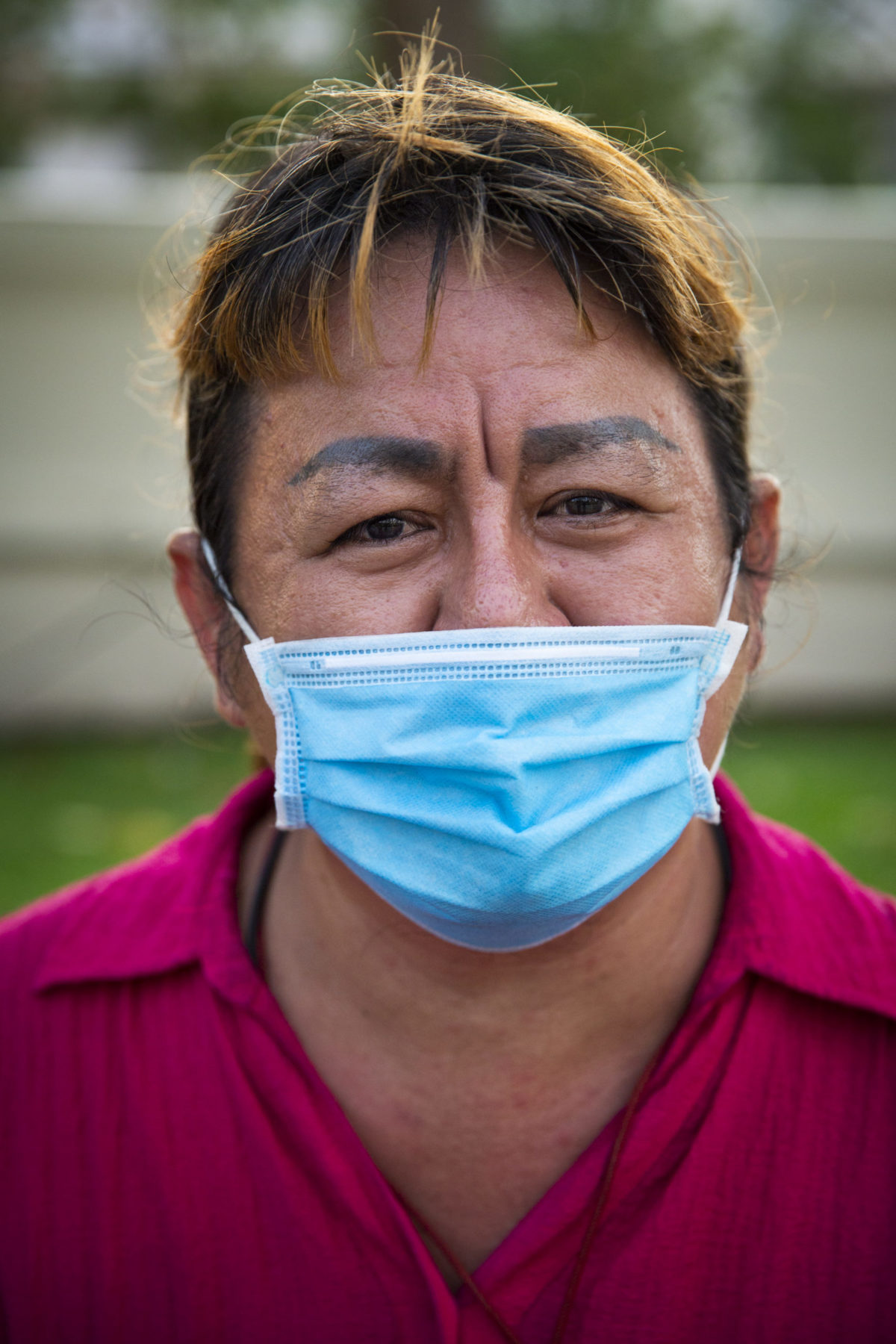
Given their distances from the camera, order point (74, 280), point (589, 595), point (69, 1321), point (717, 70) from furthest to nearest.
A: 1. point (717, 70)
2. point (74, 280)
3. point (69, 1321)
4. point (589, 595)

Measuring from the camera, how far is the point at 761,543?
7.69 feet

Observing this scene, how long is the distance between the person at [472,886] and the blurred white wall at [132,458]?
6.60 m

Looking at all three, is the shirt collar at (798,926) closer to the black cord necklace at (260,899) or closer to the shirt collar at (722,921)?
the shirt collar at (722,921)

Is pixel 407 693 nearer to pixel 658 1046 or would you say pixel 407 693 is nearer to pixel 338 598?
pixel 338 598

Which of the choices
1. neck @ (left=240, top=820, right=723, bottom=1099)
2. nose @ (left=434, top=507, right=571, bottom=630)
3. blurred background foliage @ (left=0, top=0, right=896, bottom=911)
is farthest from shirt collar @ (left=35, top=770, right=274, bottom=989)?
blurred background foliage @ (left=0, top=0, right=896, bottom=911)

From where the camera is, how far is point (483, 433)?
191 centimetres

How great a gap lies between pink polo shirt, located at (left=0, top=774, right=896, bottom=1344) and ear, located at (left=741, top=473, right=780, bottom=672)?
521mm

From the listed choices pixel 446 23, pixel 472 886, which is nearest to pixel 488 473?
pixel 472 886

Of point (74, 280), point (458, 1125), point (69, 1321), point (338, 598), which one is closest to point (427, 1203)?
point (458, 1125)

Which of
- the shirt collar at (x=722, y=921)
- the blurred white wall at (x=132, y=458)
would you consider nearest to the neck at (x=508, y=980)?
the shirt collar at (x=722, y=921)

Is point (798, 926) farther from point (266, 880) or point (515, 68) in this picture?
point (515, 68)

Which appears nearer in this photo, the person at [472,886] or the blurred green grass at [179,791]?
the person at [472,886]

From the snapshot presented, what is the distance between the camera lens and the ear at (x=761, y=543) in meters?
2.28

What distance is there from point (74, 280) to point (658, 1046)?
27.4 feet
